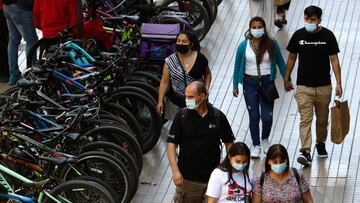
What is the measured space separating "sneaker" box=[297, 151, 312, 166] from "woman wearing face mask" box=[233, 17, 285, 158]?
0.58 metres

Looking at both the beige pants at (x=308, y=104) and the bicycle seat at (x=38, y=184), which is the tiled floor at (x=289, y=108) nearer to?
the beige pants at (x=308, y=104)

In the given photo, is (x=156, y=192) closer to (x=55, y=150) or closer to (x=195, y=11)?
(x=55, y=150)

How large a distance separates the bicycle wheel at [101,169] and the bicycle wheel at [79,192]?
15.3 inches

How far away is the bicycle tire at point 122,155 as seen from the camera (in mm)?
11328

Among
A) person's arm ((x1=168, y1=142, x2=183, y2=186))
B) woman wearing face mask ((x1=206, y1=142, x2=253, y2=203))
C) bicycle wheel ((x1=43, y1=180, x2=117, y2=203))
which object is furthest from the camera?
bicycle wheel ((x1=43, y1=180, x2=117, y2=203))

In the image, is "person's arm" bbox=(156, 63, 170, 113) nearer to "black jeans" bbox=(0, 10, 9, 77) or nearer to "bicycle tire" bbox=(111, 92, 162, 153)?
"bicycle tire" bbox=(111, 92, 162, 153)

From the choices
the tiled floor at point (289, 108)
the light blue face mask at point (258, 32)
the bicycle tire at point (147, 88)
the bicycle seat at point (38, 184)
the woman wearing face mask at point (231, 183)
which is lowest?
the tiled floor at point (289, 108)

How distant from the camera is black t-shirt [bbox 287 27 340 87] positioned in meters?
12.3

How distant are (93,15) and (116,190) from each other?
437 centimetres

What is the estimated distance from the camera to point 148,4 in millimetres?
15977

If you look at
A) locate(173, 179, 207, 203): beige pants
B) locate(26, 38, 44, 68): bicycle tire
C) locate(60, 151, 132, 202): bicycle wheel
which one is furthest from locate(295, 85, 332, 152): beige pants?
locate(26, 38, 44, 68): bicycle tire

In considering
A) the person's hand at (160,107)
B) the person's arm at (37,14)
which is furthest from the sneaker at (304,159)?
the person's arm at (37,14)

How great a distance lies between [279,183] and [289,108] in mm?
5407

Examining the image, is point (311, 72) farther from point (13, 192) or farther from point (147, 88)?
point (13, 192)
